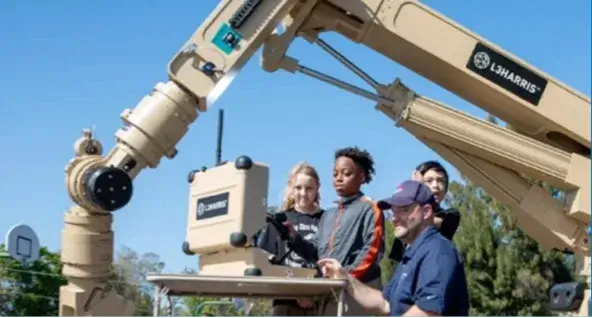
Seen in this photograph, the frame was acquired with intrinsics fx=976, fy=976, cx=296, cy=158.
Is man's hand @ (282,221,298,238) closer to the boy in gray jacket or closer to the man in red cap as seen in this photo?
the boy in gray jacket

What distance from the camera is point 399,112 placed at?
6695 mm

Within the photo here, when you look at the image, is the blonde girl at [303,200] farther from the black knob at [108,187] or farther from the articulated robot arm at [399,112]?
the black knob at [108,187]

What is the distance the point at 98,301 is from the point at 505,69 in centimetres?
312

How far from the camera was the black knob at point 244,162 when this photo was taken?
5082mm

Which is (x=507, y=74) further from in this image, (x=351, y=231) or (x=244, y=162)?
(x=244, y=162)

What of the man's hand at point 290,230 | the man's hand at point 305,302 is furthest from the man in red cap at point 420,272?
the man's hand at point 290,230

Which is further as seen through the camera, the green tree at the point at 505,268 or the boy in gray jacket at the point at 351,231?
the green tree at the point at 505,268

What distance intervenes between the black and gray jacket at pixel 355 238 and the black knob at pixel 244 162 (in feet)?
2.22

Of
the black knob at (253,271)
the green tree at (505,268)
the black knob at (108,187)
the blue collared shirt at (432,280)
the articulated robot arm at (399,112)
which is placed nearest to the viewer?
the blue collared shirt at (432,280)

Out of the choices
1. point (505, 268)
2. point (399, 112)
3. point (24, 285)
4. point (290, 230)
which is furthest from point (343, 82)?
point (24, 285)

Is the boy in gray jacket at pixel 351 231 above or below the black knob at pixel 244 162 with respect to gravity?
below

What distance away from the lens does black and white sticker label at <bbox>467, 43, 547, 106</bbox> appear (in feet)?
21.8

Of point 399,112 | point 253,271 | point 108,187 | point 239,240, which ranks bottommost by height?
point 253,271

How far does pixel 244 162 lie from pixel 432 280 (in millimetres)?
1498
